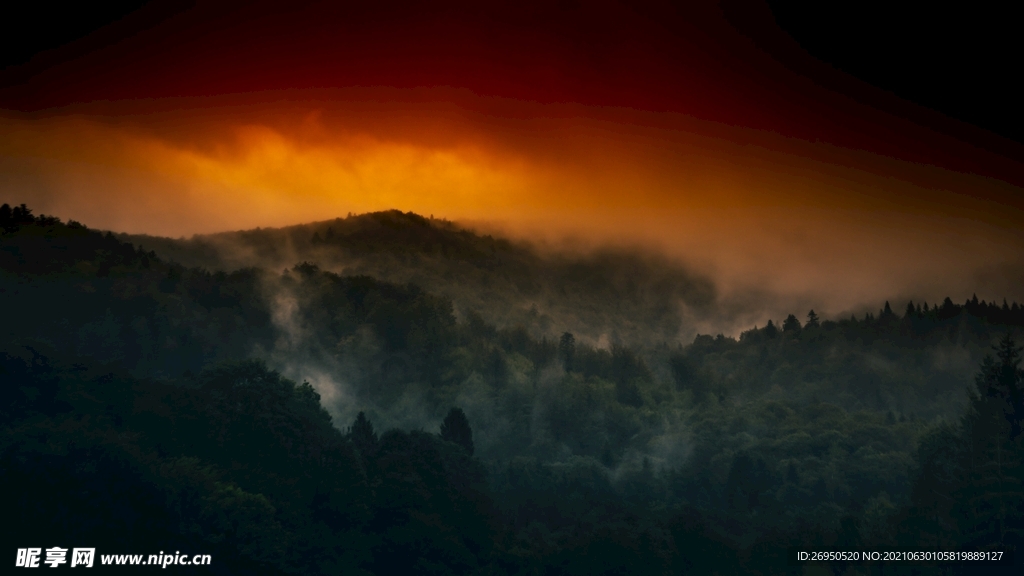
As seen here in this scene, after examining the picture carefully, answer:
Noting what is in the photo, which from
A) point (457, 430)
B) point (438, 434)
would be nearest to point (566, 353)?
point (438, 434)

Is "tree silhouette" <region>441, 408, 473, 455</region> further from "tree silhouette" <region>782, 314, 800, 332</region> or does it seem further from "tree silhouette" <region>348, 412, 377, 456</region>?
"tree silhouette" <region>782, 314, 800, 332</region>

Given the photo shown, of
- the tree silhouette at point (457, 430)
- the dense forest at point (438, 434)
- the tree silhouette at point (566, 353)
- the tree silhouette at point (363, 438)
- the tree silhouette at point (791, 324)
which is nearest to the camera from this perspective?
the dense forest at point (438, 434)

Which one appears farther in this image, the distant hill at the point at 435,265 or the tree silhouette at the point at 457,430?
the distant hill at the point at 435,265

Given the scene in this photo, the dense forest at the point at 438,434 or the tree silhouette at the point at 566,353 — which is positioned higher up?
the tree silhouette at the point at 566,353

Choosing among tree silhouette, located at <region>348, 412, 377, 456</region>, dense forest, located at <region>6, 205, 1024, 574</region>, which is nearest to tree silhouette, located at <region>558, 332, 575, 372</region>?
dense forest, located at <region>6, 205, 1024, 574</region>

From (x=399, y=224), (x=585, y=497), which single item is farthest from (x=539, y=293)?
(x=585, y=497)

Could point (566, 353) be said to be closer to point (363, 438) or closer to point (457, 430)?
point (457, 430)

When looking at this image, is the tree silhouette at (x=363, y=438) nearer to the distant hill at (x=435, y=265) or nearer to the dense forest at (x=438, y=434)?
the dense forest at (x=438, y=434)

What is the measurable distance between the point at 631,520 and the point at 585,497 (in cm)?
1351

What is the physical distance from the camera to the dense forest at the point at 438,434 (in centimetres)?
4838

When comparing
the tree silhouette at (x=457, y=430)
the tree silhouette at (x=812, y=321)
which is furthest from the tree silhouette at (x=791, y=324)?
the tree silhouette at (x=457, y=430)

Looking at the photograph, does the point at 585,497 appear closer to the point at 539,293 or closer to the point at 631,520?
the point at 631,520

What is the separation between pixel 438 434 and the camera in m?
92.6

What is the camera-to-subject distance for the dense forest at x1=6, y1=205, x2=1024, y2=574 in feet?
159
